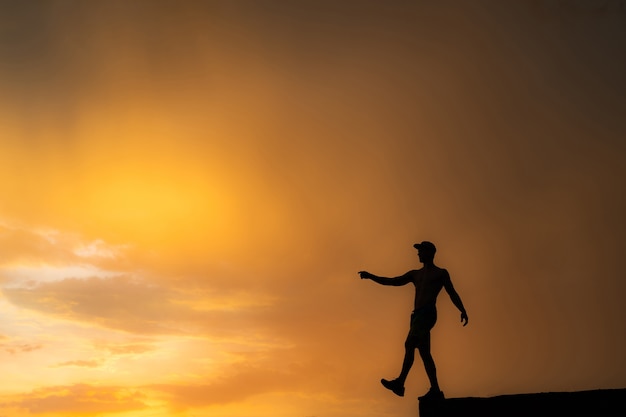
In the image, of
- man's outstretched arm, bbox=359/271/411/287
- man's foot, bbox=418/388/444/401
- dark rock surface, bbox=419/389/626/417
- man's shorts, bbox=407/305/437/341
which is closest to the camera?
dark rock surface, bbox=419/389/626/417

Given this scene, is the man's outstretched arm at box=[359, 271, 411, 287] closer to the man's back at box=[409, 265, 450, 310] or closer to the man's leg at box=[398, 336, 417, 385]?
the man's back at box=[409, 265, 450, 310]

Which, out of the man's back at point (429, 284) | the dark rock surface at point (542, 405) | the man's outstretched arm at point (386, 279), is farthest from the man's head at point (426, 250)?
the dark rock surface at point (542, 405)

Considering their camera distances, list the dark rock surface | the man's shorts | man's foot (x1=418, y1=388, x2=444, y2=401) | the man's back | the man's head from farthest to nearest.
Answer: the man's head < the man's back < the man's shorts < man's foot (x1=418, y1=388, x2=444, y2=401) < the dark rock surface

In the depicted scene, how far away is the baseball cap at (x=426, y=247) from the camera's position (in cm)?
1630

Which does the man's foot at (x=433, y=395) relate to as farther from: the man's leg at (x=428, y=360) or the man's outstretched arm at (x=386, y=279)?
the man's outstretched arm at (x=386, y=279)

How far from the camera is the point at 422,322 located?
1591 centimetres

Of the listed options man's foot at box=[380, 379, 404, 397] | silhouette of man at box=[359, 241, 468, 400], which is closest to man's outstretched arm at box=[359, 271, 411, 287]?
silhouette of man at box=[359, 241, 468, 400]

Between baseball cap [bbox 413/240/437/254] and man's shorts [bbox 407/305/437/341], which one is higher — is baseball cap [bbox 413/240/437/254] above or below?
above

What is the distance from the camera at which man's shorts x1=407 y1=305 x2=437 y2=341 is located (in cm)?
1580

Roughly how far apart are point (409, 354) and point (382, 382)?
2.72ft

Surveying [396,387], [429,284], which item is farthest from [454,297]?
[396,387]

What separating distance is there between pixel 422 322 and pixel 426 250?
5.17 ft

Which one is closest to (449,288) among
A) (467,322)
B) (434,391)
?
(467,322)

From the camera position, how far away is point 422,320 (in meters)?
15.9
